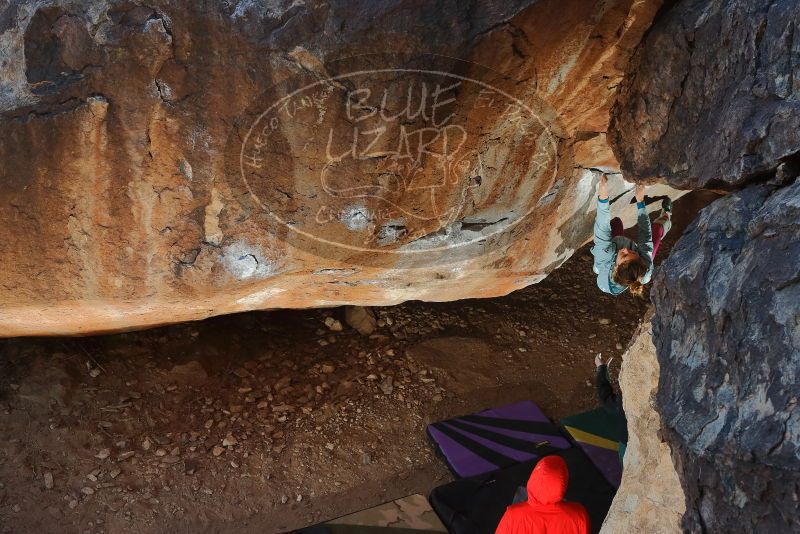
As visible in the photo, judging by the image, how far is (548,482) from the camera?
2.63m

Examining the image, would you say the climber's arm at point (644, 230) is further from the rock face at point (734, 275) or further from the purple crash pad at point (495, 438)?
the purple crash pad at point (495, 438)

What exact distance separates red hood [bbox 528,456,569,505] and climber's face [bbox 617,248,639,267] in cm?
90

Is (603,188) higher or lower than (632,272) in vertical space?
higher

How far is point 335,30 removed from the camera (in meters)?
2.42

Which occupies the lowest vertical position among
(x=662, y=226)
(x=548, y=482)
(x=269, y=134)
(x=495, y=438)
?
(x=495, y=438)

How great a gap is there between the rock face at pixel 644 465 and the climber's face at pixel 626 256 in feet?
1.08

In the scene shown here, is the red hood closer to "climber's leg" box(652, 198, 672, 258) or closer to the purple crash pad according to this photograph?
the purple crash pad

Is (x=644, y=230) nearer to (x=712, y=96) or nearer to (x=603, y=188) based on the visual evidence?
(x=603, y=188)

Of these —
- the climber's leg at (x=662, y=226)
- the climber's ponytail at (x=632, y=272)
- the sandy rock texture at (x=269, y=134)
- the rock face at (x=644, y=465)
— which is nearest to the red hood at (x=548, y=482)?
the rock face at (x=644, y=465)

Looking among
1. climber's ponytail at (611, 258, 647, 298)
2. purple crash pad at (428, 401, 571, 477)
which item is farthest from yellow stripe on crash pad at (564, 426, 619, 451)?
climber's ponytail at (611, 258, 647, 298)

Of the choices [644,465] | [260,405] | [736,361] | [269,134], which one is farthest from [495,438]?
[736,361]

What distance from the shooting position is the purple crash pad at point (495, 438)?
149 inches

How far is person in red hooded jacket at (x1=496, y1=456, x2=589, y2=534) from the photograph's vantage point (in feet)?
8.67

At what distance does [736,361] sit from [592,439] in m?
2.21
